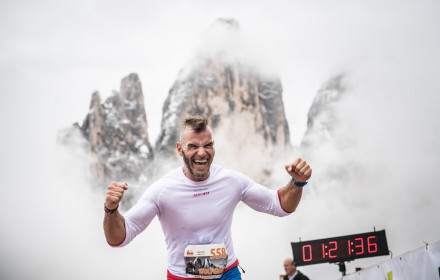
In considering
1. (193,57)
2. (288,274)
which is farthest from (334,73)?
(288,274)

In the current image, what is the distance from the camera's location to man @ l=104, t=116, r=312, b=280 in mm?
2848

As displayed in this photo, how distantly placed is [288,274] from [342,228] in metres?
98.0

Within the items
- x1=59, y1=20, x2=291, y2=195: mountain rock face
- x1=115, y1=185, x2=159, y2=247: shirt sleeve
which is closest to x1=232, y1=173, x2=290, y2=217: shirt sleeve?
x1=115, y1=185, x2=159, y2=247: shirt sleeve

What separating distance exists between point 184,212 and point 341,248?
8.02m

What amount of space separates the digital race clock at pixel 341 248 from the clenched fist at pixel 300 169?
7.34 m

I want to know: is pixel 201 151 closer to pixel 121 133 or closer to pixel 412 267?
pixel 412 267

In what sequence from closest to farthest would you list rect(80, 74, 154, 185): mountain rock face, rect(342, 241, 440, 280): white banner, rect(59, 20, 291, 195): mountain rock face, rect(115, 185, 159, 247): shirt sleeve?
1. rect(115, 185, 159, 247): shirt sleeve
2. rect(342, 241, 440, 280): white banner
3. rect(59, 20, 291, 195): mountain rock face
4. rect(80, 74, 154, 185): mountain rock face

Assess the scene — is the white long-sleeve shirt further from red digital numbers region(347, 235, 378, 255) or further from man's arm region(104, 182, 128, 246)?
A: red digital numbers region(347, 235, 378, 255)

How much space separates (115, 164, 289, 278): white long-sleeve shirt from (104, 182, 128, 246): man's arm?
0.39ft

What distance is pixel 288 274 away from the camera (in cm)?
840

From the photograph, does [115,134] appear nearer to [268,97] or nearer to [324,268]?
[268,97]

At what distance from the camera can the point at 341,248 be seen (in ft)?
33.2

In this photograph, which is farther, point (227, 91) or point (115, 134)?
point (115, 134)

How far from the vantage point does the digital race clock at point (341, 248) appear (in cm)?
998
